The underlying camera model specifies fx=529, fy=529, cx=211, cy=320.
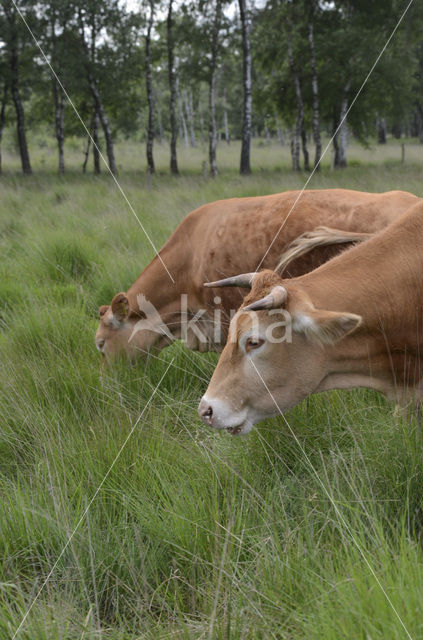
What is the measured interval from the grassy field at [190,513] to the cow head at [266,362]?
0.26 meters

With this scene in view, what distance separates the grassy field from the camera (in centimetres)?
182

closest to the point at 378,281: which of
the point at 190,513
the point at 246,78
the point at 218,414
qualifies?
the point at 218,414

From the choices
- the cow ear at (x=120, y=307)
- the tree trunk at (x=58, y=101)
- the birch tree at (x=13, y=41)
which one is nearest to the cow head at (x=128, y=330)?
the cow ear at (x=120, y=307)

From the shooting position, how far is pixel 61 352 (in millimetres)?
4195

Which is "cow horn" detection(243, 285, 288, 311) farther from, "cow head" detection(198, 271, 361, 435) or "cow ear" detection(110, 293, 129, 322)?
"cow ear" detection(110, 293, 129, 322)

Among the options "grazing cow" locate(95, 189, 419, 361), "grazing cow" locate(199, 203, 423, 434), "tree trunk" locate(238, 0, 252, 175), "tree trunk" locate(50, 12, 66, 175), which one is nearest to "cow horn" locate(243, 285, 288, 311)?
"grazing cow" locate(199, 203, 423, 434)

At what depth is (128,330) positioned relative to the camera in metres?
4.62

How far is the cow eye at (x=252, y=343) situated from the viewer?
2.63m

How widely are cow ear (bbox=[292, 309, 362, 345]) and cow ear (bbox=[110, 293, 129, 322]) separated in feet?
6.74

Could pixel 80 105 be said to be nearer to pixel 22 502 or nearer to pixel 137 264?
pixel 137 264

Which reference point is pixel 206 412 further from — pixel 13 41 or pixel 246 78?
pixel 13 41

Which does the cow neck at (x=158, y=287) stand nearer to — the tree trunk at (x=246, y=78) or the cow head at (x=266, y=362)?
the cow head at (x=266, y=362)

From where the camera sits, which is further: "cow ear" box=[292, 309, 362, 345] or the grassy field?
"cow ear" box=[292, 309, 362, 345]

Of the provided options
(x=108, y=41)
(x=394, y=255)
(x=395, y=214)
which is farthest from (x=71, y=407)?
(x=108, y=41)
